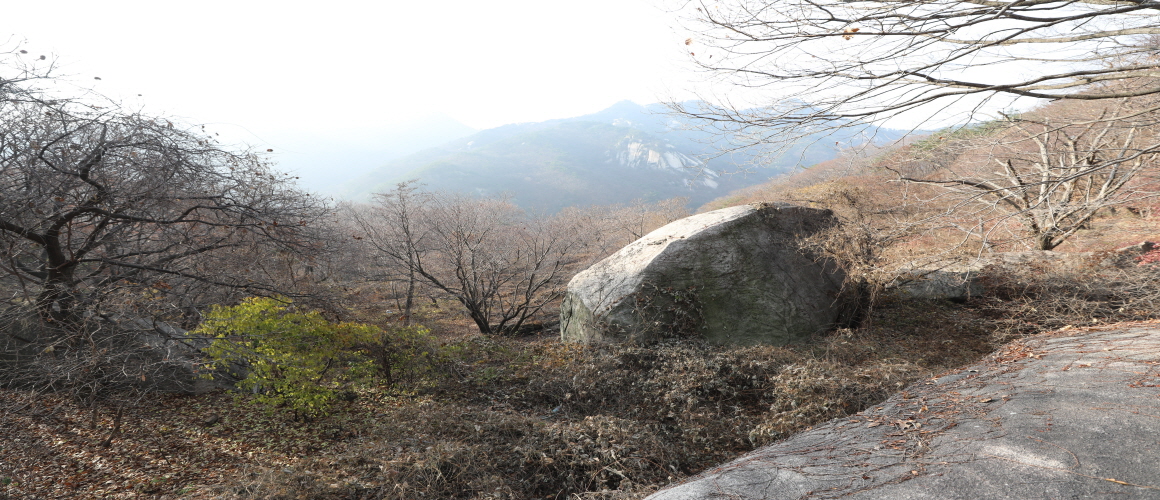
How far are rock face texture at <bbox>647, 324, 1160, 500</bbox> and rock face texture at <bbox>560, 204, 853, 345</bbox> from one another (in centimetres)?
365

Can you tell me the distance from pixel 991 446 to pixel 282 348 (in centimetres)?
673

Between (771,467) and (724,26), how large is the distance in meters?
3.72

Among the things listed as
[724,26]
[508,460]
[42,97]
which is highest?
[42,97]

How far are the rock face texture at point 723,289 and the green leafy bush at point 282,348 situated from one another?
3925 mm

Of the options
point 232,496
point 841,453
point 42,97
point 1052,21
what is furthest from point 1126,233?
point 42,97

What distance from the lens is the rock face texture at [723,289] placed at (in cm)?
757

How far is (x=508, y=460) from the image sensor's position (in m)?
4.02

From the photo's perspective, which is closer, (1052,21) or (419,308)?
(1052,21)

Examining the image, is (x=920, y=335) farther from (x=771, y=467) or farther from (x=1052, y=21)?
(x=771, y=467)

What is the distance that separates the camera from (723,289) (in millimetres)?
7727

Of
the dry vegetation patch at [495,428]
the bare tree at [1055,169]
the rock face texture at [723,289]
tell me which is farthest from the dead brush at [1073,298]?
the rock face texture at [723,289]

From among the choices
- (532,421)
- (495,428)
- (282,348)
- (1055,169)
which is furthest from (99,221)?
(1055,169)

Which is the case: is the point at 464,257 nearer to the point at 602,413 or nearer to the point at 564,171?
the point at 602,413

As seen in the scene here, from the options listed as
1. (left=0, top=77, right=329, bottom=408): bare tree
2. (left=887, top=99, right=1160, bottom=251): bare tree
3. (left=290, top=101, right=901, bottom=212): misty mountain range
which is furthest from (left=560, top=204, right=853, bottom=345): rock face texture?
(left=290, top=101, right=901, bottom=212): misty mountain range
